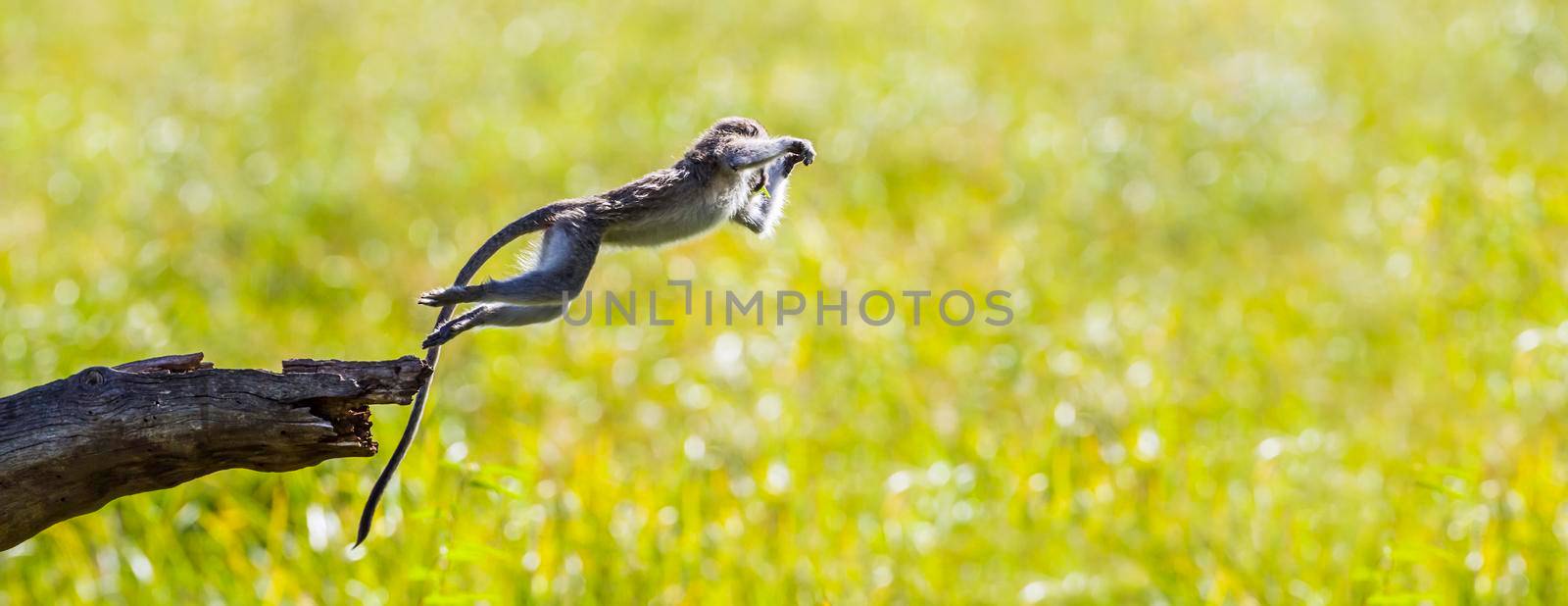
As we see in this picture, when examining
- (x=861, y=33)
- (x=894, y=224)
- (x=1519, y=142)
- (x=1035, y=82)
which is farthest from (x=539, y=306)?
(x=861, y=33)

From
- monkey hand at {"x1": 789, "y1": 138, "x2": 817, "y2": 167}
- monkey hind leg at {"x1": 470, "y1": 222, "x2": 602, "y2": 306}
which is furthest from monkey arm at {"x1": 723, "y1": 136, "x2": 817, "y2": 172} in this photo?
monkey hind leg at {"x1": 470, "y1": 222, "x2": 602, "y2": 306}

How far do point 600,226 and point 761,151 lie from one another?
0.32 meters

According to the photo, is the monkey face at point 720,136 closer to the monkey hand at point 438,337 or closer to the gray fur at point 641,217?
the gray fur at point 641,217

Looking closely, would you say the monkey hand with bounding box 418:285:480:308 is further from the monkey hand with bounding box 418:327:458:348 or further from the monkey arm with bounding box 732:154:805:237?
the monkey arm with bounding box 732:154:805:237

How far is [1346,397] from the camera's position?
265 inches

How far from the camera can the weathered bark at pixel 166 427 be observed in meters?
2.55

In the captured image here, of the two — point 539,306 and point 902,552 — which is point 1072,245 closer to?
point 902,552

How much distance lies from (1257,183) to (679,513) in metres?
5.80

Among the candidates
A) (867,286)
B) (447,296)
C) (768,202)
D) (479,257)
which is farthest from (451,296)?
(867,286)

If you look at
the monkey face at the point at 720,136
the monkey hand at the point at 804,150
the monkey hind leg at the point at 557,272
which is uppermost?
the monkey face at the point at 720,136

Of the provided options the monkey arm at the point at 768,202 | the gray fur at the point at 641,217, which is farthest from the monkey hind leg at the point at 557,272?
the monkey arm at the point at 768,202

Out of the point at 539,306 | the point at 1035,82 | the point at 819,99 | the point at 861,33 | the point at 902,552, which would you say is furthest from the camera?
the point at 861,33

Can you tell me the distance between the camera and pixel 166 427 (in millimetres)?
2602

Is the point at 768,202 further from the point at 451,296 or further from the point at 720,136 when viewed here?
the point at 451,296
